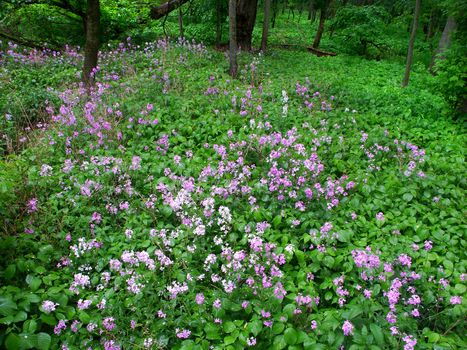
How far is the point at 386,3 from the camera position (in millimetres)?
27625

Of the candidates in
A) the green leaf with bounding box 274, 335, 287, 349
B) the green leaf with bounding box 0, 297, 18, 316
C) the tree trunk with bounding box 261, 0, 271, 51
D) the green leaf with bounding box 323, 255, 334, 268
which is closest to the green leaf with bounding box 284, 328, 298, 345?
the green leaf with bounding box 274, 335, 287, 349

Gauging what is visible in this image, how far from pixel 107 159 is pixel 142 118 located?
1.54 m

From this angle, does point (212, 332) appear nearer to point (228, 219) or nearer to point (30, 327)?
point (228, 219)

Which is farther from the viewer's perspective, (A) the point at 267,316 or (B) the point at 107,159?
(B) the point at 107,159

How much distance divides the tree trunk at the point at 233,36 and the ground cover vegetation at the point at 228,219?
139cm

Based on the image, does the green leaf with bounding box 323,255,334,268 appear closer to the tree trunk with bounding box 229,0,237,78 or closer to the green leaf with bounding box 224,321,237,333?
the green leaf with bounding box 224,321,237,333

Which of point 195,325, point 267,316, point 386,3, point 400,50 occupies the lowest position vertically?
point 195,325

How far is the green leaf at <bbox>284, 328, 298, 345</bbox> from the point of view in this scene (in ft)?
8.16

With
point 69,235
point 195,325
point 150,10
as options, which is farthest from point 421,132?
point 150,10

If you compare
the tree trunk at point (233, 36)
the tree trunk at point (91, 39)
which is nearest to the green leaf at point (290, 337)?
the tree trunk at point (91, 39)

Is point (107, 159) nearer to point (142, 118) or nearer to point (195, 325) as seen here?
point (142, 118)

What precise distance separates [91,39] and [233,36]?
335 cm

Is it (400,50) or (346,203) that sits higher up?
(400,50)

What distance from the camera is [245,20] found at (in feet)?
40.5
